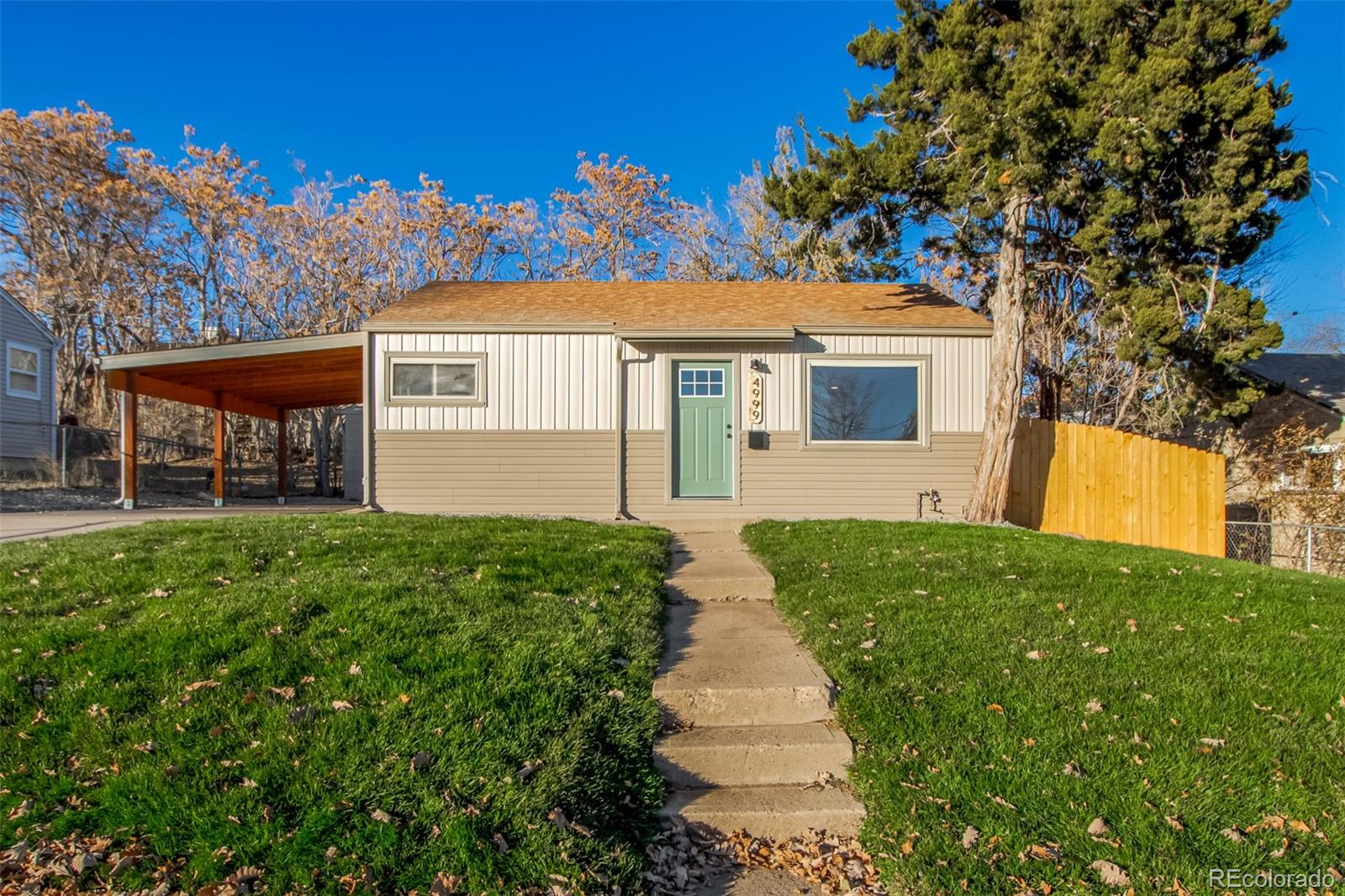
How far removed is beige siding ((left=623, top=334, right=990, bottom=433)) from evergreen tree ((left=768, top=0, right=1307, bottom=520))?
479mm

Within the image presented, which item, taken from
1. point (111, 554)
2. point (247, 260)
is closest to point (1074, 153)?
point (111, 554)

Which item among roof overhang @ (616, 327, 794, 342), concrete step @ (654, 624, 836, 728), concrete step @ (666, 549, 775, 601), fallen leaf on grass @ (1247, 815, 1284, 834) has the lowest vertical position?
fallen leaf on grass @ (1247, 815, 1284, 834)

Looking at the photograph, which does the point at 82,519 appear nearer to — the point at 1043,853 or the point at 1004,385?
the point at 1043,853

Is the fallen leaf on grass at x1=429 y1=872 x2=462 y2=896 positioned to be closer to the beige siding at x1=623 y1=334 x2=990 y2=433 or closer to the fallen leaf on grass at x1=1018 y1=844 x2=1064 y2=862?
the fallen leaf on grass at x1=1018 y1=844 x2=1064 y2=862

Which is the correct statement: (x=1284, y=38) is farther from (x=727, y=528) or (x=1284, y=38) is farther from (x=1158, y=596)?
(x=727, y=528)

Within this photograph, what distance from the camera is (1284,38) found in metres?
8.65

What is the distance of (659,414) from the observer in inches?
405

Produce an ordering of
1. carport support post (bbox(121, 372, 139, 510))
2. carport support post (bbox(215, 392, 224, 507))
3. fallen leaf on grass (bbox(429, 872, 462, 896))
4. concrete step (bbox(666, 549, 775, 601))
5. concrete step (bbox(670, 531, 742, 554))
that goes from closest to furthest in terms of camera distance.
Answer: fallen leaf on grass (bbox(429, 872, 462, 896))
concrete step (bbox(666, 549, 775, 601))
concrete step (bbox(670, 531, 742, 554))
carport support post (bbox(121, 372, 139, 510))
carport support post (bbox(215, 392, 224, 507))

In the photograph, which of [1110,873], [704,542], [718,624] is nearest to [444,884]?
[1110,873]

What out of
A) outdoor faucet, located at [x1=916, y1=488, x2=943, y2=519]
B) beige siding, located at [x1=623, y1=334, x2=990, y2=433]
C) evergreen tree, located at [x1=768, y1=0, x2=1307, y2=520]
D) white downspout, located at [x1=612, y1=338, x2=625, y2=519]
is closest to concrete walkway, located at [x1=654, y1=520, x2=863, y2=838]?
white downspout, located at [x1=612, y1=338, x2=625, y2=519]

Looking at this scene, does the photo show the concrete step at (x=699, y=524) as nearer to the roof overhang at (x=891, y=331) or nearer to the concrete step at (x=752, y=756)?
the roof overhang at (x=891, y=331)

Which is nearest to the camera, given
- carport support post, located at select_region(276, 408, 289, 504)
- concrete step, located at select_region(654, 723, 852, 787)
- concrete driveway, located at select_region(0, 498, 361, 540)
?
concrete step, located at select_region(654, 723, 852, 787)

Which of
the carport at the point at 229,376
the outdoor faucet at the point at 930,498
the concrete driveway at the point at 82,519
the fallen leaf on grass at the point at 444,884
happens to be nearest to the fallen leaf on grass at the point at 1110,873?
the fallen leaf on grass at the point at 444,884

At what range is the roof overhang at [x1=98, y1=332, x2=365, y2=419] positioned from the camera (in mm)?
10156
